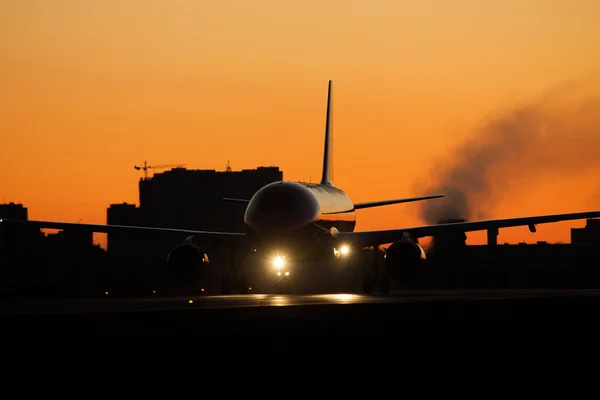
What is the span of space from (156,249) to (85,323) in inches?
5413

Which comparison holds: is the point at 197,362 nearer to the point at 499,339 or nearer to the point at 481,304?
the point at 499,339

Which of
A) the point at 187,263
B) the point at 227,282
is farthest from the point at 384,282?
the point at 187,263

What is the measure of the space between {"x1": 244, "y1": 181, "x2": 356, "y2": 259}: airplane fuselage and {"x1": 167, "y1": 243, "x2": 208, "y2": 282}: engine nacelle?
349 cm

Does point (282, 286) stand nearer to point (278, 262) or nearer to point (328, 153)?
point (278, 262)

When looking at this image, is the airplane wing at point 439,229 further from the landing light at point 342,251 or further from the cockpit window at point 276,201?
the cockpit window at point 276,201

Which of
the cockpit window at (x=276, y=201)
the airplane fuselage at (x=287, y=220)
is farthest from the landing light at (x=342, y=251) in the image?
the cockpit window at (x=276, y=201)

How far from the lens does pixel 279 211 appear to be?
201ft

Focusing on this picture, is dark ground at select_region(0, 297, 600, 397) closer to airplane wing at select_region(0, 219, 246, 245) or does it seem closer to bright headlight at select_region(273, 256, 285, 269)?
bright headlight at select_region(273, 256, 285, 269)

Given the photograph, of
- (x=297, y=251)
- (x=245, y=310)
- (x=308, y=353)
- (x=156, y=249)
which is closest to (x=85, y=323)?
(x=245, y=310)

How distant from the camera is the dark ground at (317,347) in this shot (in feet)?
69.3

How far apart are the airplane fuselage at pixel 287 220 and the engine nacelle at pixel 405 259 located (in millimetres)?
5329

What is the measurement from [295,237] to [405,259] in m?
6.38

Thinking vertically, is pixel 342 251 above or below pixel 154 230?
below

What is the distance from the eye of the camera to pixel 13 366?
2331cm
